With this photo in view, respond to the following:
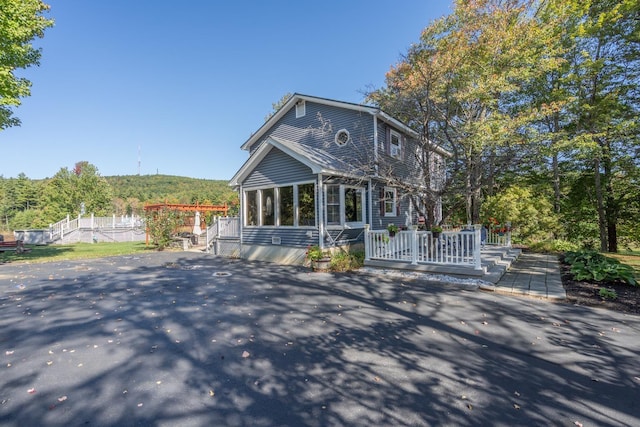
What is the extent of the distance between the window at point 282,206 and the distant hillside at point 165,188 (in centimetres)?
3149

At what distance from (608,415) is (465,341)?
1.58m

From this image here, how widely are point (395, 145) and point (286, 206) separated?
19.2ft

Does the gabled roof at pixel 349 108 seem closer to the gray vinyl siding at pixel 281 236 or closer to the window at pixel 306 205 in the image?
the window at pixel 306 205

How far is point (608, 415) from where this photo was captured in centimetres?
237

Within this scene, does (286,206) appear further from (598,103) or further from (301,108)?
(598,103)

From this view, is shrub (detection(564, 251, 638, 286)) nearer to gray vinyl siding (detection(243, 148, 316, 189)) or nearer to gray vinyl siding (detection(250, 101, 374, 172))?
gray vinyl siding (detection(250, 101, 374, 172))

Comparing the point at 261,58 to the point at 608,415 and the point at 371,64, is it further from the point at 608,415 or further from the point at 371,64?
the point at 608,415

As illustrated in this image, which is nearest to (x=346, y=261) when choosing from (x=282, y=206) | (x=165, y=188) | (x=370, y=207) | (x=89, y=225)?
(x=370, y=207)

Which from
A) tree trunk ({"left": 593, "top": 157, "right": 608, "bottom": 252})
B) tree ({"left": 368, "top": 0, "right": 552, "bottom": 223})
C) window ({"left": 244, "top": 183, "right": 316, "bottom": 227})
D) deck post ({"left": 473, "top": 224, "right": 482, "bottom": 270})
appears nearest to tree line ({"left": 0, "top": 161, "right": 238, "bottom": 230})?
window ({"left": 244, "top": 183, "right": 316, "bottom": 227})

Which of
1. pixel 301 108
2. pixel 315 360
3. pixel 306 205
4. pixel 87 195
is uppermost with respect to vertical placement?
pixel 301 108

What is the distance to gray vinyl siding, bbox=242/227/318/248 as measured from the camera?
33.3 feet

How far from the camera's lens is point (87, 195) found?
33969 millimetres

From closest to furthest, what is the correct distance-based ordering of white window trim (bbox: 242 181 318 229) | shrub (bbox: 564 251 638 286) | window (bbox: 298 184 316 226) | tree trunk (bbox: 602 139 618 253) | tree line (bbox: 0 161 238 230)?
shrub (bbox: 564 251 638 286), window (bbox: 298 184 316 226), white window trim (bbox: 242 181 318 229), tree trunk (bbox: 602 139 618 253), tree line (bbox: 0 161 238 230)

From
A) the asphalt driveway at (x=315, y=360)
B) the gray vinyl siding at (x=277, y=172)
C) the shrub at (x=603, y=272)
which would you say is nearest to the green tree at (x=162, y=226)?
the gray vinyl siding at (x=277, y=172)
